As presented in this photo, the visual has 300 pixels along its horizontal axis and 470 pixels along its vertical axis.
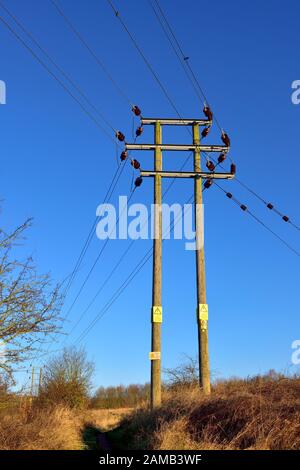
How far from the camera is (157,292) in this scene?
1839 cm

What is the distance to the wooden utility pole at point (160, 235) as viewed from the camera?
17.6 metres

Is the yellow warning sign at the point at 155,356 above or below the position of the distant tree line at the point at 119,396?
above

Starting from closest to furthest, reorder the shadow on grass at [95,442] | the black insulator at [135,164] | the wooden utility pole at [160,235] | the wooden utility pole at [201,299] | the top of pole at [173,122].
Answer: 1. the shadow on grass at [95,442]
2. the wooden utility pole at [201,299]
3. the wooden utility pole at [160,235]
4. the black insulator at [135,164]
5. the top of pole at [173,122]

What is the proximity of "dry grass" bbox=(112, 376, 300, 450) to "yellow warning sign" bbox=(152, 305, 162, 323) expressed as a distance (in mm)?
4377

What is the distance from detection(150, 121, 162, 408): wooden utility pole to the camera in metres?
17.7

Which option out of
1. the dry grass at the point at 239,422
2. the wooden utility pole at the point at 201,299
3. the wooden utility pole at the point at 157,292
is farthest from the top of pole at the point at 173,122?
the dry grass at the point at 239,422

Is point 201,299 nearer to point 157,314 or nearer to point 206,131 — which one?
point 157,314

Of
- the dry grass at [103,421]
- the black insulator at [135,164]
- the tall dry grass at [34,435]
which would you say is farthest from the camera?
the dry grass at [103,421]

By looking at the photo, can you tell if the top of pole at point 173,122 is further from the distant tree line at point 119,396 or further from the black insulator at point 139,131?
the distant tree line at point 119,396

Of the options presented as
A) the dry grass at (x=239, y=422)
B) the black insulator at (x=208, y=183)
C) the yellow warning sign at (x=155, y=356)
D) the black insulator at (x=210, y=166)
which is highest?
the black insulator at (x=210, y=166)

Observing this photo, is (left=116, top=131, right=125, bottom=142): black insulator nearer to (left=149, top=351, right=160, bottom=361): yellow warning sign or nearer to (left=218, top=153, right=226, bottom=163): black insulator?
(left=218, top=153, right=226, bottom=163): black insulator

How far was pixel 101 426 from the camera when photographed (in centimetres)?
2628
